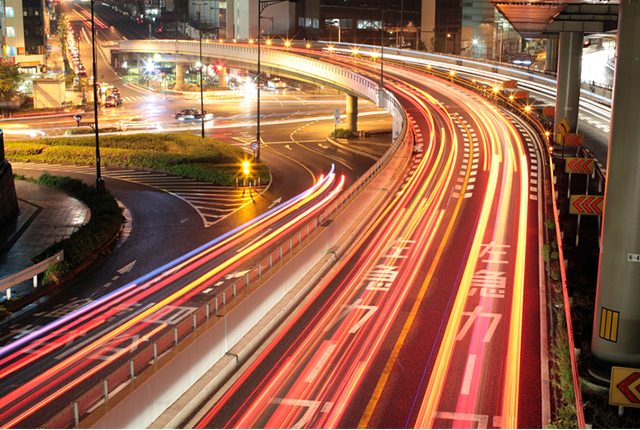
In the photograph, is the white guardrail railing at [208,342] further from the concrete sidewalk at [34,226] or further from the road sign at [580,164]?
the concrete sidewalk at [34,226]

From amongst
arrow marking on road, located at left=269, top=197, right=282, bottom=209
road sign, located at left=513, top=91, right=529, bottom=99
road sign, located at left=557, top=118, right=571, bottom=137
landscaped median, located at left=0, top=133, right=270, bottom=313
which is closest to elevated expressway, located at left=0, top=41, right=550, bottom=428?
road sign, located at left=557, top=118, right=571, bottom=137

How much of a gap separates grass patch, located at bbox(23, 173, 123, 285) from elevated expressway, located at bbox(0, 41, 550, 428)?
3.34 m

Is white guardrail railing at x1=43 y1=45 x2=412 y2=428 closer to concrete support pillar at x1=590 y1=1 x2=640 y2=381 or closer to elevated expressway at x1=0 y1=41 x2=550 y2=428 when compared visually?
elevated expressway at x1=0 y1=41 x2=550 y2=428

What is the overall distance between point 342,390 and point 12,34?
9796 cm

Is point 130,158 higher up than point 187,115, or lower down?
lower down

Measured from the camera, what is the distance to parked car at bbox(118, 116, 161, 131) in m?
69.8

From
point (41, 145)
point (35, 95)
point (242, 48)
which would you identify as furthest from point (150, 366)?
point (35, 95)

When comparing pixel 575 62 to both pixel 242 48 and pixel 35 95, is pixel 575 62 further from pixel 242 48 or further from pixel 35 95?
pixel 35 95

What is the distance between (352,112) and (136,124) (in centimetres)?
2477

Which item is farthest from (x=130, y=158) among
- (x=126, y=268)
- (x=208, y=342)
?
(x=208, y=342)

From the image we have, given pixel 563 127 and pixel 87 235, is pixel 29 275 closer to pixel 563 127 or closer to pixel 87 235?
pixel 87 235

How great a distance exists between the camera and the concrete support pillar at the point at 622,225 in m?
12.6

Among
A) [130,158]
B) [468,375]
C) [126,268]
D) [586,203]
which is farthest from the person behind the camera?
[130,158]

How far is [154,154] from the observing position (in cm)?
4725
